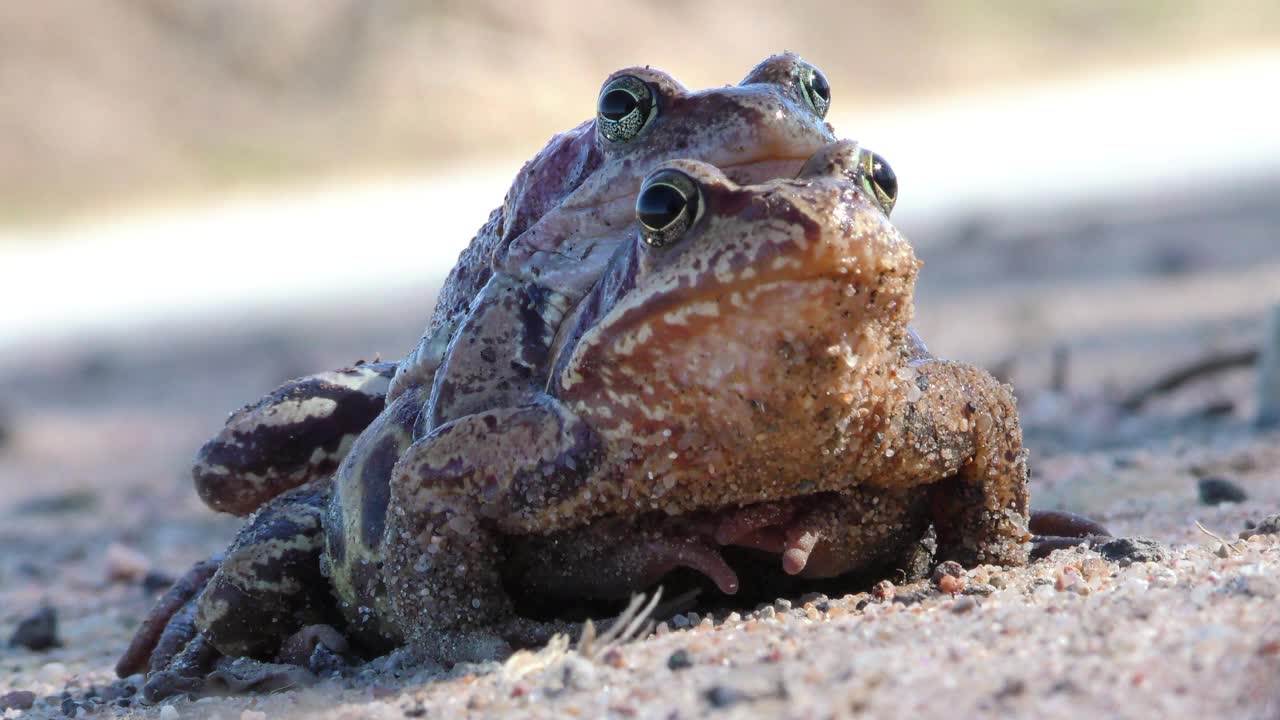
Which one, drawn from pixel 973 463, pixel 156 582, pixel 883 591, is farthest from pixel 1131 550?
pixel 156 582

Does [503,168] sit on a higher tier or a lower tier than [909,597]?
higher

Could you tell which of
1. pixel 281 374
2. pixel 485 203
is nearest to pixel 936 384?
pixel 281 374

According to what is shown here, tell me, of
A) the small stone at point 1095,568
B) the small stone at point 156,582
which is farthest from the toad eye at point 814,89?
the small stone at point 156,582

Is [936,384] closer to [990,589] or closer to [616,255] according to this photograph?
[990,589]

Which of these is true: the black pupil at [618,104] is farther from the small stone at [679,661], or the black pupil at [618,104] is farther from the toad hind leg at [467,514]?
the small stone at [679,661]

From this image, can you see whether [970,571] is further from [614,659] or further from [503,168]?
[503,168]

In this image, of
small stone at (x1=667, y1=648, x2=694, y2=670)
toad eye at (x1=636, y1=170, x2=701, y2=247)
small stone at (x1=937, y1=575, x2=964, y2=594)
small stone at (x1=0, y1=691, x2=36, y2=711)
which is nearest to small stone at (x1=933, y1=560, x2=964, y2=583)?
small stone at (x1=937, y1=575, x2=964, y2=594)

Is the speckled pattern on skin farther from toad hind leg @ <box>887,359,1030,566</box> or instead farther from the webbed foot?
toad hind leg @ <box>887,359,1030,566</box>

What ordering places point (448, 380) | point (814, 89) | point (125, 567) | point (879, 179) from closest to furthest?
point (879, 179), point (448, 380), point (814, 89), point (125, 567)
